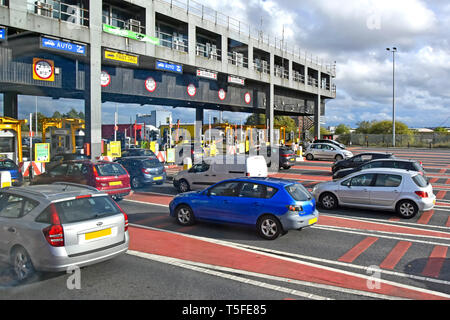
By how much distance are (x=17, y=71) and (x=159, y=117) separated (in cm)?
4250

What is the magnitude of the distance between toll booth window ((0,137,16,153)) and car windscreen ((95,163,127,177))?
9508mm

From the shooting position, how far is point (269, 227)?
8352 millimetres

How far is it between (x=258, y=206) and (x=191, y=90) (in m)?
21.7

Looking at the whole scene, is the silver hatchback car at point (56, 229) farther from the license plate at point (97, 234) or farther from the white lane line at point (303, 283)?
the white lane line at point (303, 283)

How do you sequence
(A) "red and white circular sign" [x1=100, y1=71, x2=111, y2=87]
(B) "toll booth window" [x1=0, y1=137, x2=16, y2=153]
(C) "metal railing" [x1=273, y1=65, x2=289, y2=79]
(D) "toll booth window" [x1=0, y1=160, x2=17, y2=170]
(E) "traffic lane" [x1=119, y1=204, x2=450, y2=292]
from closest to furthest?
(E) "traffic lane" [x1=119, y1=204, x2=450, y2=292]
(D) "toll booth window" [x1=0, y1=160, x2=17, y2=170]
(B) "toll booth window" [x1=0, y1=137, x2=16, y2=153]
(A) "red and white circular sign" [x1=100, y1=71, x2=111, y2=87]
(C) "metal railing" [x1=273, y1=65, x2=289, y2=79]

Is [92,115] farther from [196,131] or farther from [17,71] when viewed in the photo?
[196,131]

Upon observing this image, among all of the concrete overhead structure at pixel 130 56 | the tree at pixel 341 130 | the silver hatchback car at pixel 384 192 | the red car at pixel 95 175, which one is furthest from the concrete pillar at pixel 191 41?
the tree at pixel 341 130

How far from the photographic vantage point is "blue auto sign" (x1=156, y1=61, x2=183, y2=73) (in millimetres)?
24303

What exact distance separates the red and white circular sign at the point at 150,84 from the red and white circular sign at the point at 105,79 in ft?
9.77

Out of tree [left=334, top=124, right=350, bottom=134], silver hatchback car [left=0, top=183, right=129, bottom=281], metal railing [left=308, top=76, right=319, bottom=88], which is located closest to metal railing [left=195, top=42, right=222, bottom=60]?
metal railing [left=308, top=76, right=319, bottom=88]

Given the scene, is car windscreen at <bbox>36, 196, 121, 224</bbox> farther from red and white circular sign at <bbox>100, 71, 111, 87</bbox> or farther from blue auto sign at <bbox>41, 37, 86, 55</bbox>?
red and white circular sign at <bbox>100, 71, 111, 87</bbox>

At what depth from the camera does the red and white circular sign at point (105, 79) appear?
22.9 meters

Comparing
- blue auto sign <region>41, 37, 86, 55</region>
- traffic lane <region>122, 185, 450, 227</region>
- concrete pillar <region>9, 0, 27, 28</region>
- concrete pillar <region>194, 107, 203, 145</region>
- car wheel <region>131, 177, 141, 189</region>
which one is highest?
concrete pillar <region>9, 0, 27, 28</region>

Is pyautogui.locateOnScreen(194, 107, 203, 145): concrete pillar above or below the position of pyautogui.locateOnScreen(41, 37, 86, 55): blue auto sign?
below
